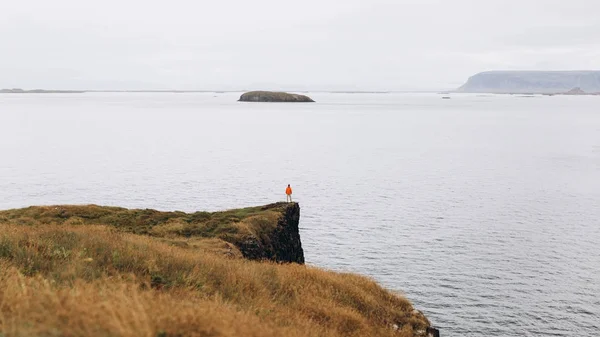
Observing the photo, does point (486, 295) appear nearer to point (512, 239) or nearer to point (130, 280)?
point (512, 239)

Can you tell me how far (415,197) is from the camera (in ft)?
214

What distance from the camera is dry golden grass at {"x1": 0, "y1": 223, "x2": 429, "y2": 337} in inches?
304

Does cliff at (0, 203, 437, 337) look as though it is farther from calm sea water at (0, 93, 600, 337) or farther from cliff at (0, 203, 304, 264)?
calm sea water at (0, 93, 600, 337)

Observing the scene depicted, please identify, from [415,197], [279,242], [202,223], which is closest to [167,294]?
[202,223]

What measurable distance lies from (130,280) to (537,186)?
6747 cm

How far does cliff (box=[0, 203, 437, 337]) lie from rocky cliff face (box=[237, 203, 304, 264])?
2.34 metres

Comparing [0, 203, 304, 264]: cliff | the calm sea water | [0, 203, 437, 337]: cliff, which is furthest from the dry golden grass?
the calm sea water

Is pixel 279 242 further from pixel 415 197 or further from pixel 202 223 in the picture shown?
pixel 415 197

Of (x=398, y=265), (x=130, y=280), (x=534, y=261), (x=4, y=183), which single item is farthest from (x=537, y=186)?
(x=4, y=183)

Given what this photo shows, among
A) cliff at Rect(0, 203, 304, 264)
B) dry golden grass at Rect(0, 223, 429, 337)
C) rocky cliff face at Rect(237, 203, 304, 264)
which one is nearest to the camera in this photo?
dry golden grass at Rect(0, 223, 429, 337)

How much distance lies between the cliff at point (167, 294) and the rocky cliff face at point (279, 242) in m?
2.34

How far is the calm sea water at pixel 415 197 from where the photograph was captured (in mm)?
36062

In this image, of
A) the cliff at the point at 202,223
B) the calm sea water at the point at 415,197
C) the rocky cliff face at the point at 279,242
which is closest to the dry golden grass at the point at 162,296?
the rocky cliff face at the point at 279,242

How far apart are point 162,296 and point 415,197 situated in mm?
57310
